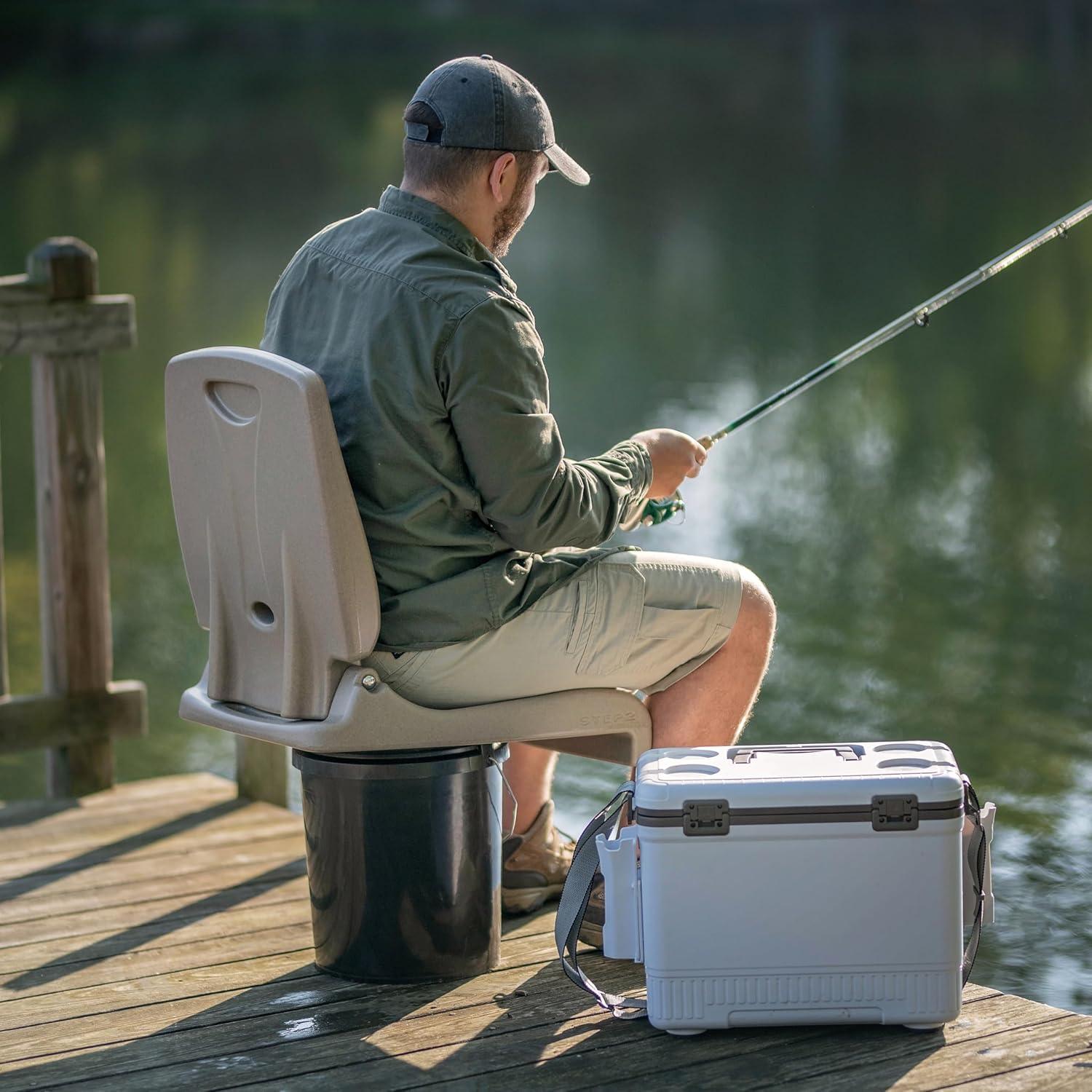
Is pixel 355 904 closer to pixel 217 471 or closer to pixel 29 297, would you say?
pixel 217 471

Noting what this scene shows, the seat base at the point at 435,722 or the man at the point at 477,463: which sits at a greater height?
the man at the point at 477,463

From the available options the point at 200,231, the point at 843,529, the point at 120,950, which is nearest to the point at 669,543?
the point at 843,529

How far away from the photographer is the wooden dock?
2.24 metres

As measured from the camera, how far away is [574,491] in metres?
2.42

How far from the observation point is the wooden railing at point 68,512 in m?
3.56

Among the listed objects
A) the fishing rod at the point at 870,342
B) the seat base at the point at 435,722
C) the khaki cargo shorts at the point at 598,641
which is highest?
the fishing rod at the point at 870,342

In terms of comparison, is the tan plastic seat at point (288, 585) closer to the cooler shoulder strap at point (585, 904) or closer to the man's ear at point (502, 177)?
the cooler shoulder strap at point (585, 904)

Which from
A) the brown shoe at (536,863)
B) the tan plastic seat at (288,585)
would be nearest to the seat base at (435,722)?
the tan plastic seat at (288,585)

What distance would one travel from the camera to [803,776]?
229 centimetres

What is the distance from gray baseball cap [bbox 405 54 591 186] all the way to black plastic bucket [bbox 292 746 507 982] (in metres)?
0.81

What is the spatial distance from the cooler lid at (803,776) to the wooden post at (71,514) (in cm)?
163

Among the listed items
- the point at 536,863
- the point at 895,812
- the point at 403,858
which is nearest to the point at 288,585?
the point at 403,858

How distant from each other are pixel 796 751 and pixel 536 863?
614 millimetres

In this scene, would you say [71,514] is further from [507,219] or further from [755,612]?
[755,612]
